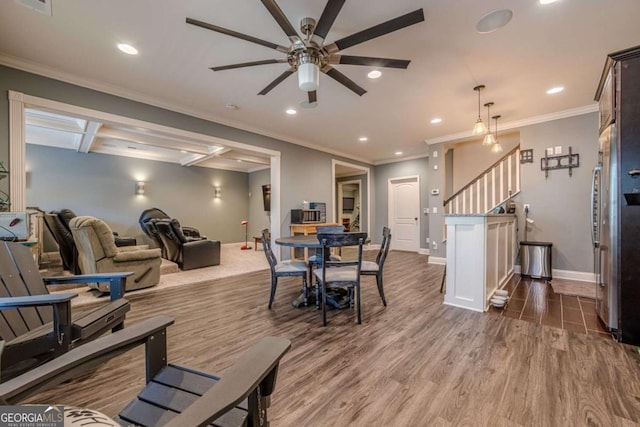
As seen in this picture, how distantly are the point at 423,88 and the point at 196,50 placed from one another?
8.99 ft

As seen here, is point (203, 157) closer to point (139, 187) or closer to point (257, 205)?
point (139, 187)

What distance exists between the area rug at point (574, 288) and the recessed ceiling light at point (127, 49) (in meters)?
5.84

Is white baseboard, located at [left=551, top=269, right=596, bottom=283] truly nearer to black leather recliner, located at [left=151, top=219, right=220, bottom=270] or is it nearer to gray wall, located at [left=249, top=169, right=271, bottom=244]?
black leather recliner, located at [left=151, top=219, right=220, bottom=270]

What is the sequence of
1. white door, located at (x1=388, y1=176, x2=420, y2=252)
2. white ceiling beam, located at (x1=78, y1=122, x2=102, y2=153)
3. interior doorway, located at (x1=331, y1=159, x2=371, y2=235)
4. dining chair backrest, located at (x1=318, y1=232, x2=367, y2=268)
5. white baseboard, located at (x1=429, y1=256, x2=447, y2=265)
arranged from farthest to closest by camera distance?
interior doorway, located at (x1=331, y1=159, x2=371, y2=235) → white door, located at (x1=388, y1=176, x2=420, y2=252) → white baseboard, located at (x1=429, y1=256, x2=447, y2=265) → white ceiling beam, located at (x1=78, y1=122, x2=102, y2=153) → dining chair backrest, located at (x1=318, y1=232, x2=367, y2=268)

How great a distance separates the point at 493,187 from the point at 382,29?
15.3ft

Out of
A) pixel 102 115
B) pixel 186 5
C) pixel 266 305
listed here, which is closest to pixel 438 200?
pixel 266 305

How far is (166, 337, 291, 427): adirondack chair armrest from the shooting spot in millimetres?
612

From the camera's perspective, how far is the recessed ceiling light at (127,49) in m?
2.61

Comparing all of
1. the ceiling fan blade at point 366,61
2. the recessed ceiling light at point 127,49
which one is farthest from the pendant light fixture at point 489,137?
the recessed ceiling light at point 127,49

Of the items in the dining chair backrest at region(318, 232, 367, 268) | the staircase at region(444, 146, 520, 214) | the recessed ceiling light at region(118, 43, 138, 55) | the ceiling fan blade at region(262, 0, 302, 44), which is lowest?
the dining chair backrest at region(318, 232, 367, 268)

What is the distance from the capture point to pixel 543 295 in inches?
137

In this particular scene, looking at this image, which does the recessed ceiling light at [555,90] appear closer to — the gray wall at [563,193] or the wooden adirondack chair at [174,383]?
the gray wall at [563,193]

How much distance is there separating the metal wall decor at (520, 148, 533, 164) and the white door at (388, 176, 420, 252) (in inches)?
108

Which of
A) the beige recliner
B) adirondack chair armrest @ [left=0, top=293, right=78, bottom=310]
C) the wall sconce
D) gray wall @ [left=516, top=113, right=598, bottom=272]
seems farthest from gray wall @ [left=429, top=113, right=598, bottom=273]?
the wall sconce
